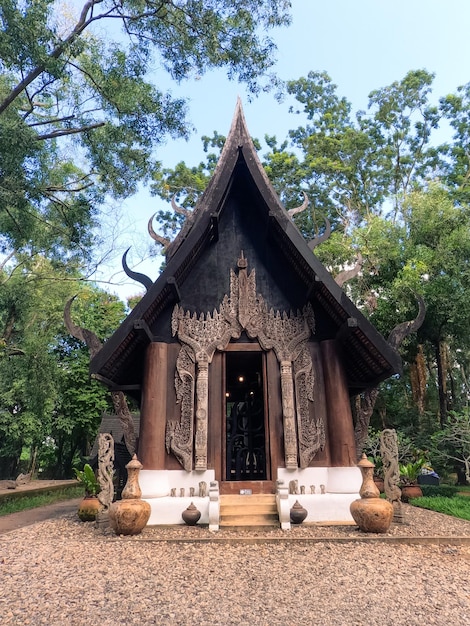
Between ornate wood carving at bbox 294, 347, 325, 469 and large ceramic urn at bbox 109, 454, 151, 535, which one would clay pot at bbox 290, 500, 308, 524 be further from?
Answer: large ceramic urn at bbox 109, 454, 151, 535

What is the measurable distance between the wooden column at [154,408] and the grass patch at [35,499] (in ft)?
28.3

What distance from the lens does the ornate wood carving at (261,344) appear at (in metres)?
6.66

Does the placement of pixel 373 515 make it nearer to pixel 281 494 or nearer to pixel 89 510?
pixel 281 494

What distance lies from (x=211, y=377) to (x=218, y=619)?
14.8 feet

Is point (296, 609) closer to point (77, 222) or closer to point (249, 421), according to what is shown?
→ point (249, 421)

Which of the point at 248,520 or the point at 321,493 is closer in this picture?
the point at 248,520

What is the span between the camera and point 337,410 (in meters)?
6.79

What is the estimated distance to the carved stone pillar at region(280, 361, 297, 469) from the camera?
6.57 meters

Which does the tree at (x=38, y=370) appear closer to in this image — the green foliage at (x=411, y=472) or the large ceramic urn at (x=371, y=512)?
the green foliage at (x=411, y=472)

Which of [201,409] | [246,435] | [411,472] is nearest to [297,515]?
[201,409]

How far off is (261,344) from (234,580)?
13.9 ft

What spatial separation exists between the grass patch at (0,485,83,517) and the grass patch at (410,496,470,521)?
11987mm

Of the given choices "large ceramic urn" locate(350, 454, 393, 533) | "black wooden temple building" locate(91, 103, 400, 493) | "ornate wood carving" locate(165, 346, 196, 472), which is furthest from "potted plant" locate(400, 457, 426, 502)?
"ornate wood carving" locate(165, 346, 196, 472)

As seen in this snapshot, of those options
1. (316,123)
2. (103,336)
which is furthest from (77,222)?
(316,123)
